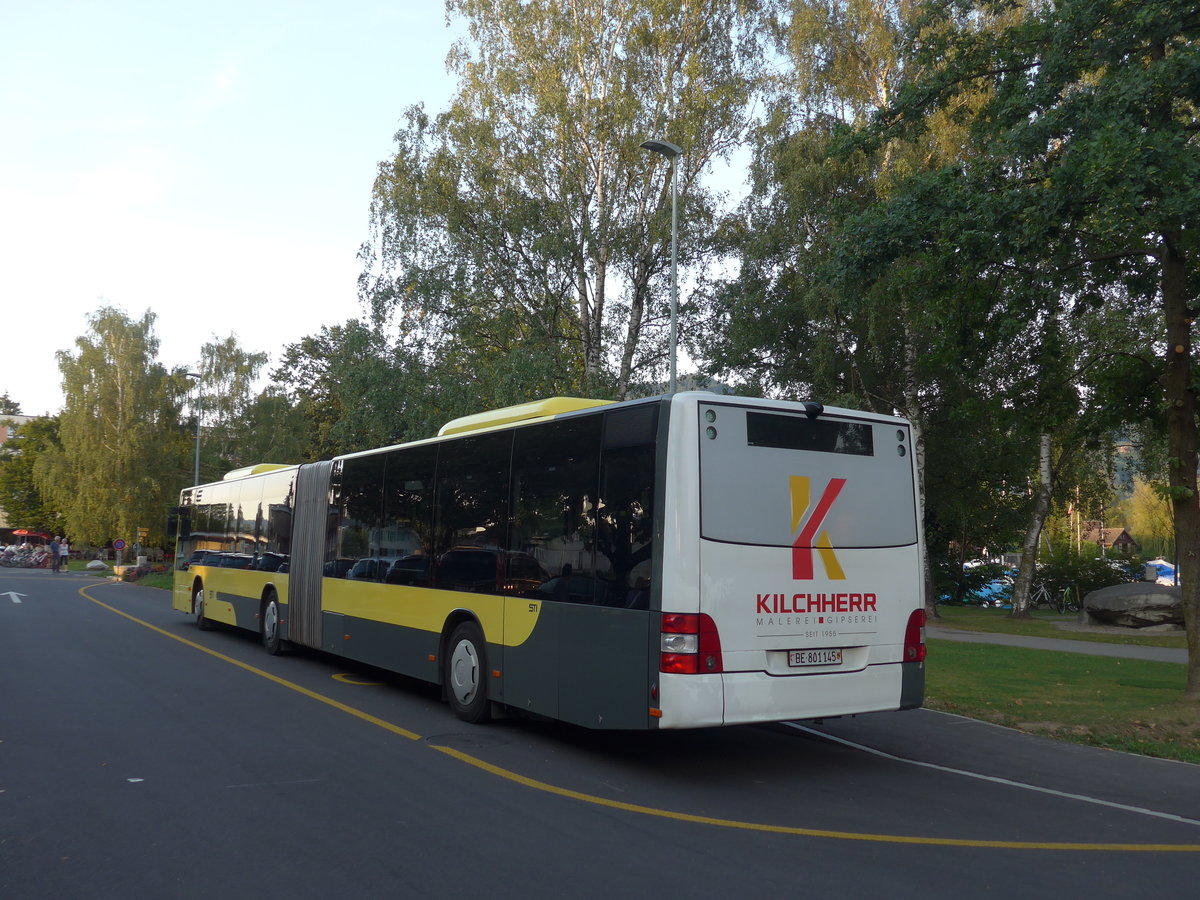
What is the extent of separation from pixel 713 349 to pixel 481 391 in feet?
23.3

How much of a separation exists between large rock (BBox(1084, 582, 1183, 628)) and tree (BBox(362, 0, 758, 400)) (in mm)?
13176

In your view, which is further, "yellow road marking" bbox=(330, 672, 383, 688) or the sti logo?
"yellow road marking" bbox=(330, 672, 383, 688)

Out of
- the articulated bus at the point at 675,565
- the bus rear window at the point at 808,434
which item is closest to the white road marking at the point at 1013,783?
the articulated bus at the point at 675,565

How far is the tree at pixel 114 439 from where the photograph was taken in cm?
5444

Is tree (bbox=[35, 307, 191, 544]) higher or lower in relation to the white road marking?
higher

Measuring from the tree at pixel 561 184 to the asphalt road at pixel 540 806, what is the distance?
1705 cm

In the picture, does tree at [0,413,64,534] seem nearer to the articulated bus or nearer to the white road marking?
the articulated bus

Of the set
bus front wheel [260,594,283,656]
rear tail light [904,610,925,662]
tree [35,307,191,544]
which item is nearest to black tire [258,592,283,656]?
bus front wheel [260,594,283,656]

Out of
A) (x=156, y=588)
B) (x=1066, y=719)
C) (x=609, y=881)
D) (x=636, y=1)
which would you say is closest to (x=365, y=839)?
(x=609, y=881)

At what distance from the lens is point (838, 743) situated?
31.7ft

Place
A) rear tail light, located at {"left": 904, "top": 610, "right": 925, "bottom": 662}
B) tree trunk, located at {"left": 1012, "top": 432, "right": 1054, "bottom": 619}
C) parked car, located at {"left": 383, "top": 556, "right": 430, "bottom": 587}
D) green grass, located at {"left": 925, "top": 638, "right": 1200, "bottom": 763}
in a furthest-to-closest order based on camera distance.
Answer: tree trunk, located at {"left": 1012, "top": 432, "right": 1054, "bottom": 619} < parked car, located at {"left": 383, "top": 556, "right": 430, "bottom": 587} < green grass, located at {"left": 925, "top": 638, "right": 1200, "bottom": 763} < rear tail light, located at {"left": 904, "top": 610, "right": 925, "bottom": 662}

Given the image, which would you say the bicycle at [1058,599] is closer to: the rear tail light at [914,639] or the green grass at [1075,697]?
the green grass at [1075,697]

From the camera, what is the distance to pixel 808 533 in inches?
320

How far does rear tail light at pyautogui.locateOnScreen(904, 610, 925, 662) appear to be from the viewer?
8602 mm
